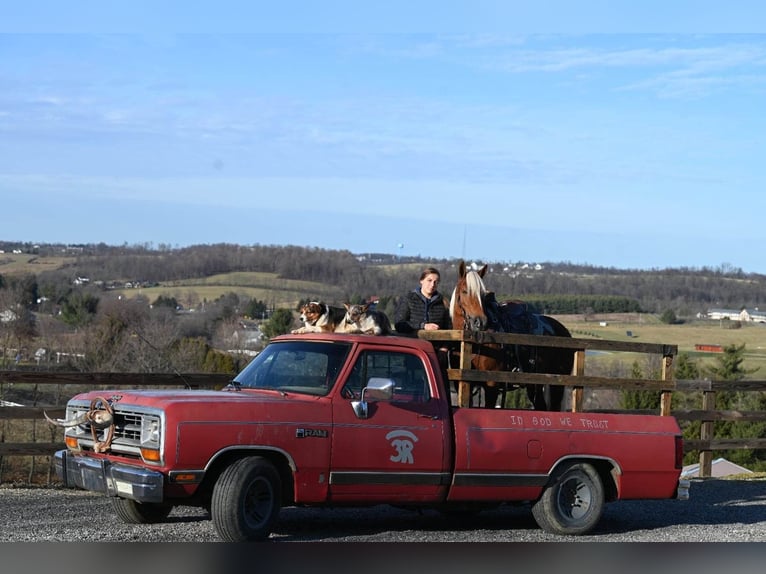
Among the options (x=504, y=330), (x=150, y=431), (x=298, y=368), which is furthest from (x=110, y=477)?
(x=504, y=330)

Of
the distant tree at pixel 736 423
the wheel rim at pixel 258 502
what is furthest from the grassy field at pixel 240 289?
the wheel rim at pixel 258 502

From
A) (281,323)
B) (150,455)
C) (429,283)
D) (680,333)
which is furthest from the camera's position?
(680,333)

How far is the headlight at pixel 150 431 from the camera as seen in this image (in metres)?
7.80

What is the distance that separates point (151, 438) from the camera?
785 cm

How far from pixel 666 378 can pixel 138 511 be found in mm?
5847

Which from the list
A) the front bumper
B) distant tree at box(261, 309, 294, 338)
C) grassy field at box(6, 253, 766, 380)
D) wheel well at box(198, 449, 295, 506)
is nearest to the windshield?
wheel well at box(198, 449, 295, 506)

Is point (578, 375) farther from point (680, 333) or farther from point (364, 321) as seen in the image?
point (680, 333)

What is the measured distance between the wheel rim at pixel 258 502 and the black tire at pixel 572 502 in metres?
2.88

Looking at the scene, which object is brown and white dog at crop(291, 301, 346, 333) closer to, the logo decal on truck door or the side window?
the side window

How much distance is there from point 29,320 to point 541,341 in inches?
2586

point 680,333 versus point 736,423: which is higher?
point 680,333

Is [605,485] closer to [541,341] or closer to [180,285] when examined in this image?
[541,341]

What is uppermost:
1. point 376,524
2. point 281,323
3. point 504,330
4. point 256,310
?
point 504,330

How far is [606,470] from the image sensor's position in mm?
10148
